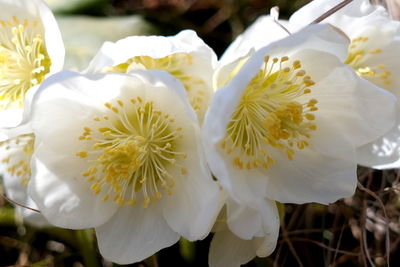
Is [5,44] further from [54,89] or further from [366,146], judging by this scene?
[366,146]

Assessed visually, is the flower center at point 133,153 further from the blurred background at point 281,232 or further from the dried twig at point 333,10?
the dried twig at point 333,10

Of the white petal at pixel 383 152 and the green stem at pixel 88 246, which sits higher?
the white petal at pixel 383 152

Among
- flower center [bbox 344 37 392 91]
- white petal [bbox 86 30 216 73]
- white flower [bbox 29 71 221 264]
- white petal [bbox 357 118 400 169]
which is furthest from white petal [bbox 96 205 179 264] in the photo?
flower center [bbox 344 37 392 91]

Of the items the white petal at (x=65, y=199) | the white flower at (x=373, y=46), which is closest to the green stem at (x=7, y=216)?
the white petal at (x=65, y=199)

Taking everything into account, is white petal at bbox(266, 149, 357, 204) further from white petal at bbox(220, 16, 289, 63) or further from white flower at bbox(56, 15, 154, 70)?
white flower at bbox(56, 15, 154, 70)

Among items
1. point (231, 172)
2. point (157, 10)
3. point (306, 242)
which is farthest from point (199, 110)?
point (157, 10)

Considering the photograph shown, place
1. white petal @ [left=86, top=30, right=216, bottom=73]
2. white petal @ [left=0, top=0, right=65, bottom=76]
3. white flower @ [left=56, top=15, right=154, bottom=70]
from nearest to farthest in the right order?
white petal @ [left=86, top=30, right=216, bottom=73]
white petal @ [left=0, top=0, right=65, bottom=76]
white flower @ [left=56, top=15, right=154, bottom=70]
